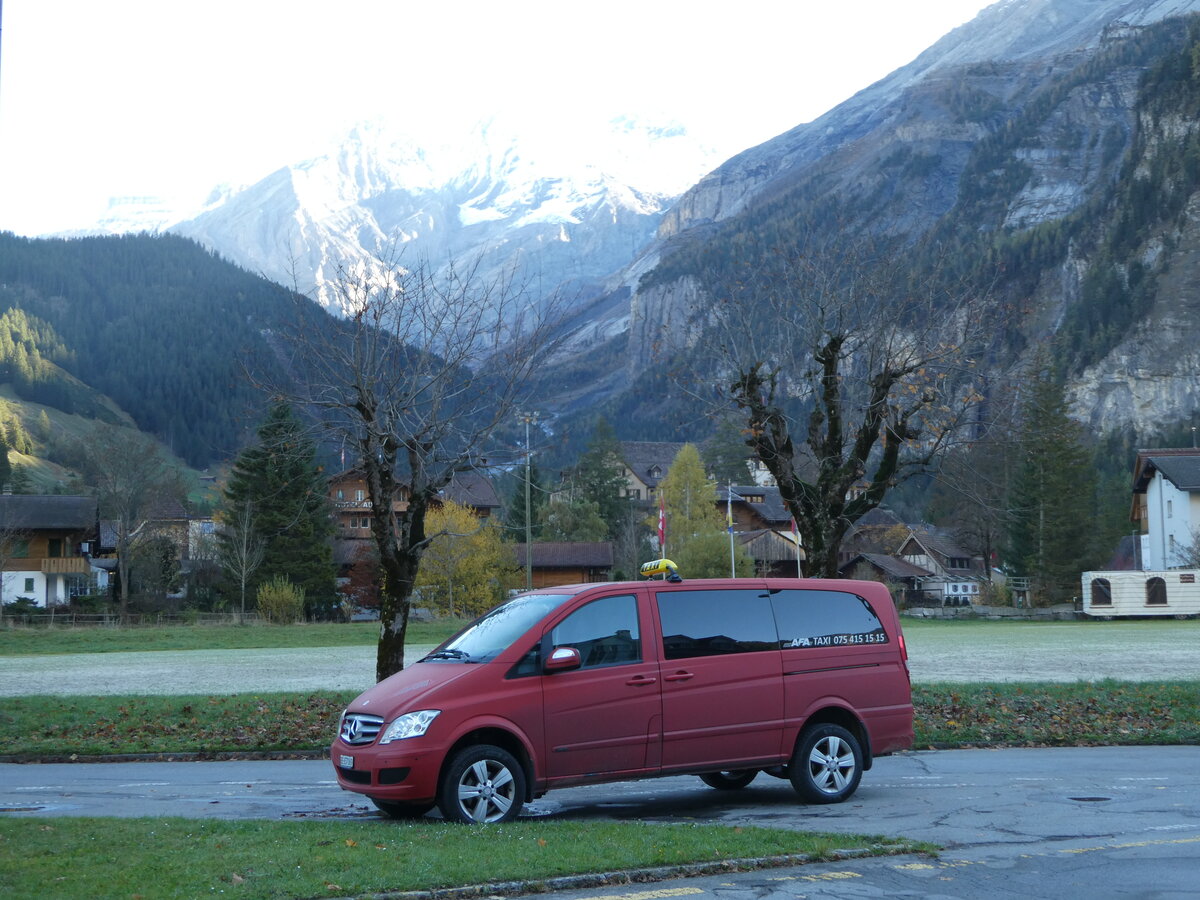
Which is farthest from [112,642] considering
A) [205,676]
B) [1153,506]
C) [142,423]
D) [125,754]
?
[142,423]

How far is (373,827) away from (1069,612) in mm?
62823

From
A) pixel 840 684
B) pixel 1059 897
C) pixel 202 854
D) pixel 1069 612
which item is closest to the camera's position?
pixel 1059 897

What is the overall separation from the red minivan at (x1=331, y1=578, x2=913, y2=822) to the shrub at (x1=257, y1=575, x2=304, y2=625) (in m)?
50.0

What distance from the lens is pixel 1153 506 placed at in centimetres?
7362

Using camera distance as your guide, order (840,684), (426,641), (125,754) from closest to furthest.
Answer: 1. (840,684)
2. (125,754)
3. (426,641)

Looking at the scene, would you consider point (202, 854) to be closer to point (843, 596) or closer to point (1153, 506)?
point (843, 596)

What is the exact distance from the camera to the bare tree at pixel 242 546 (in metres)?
63.5

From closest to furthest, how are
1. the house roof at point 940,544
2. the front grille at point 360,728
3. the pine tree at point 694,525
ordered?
the front grille at point 360,728 < the pine tree at point 694,525 < the house roof at point 940,544

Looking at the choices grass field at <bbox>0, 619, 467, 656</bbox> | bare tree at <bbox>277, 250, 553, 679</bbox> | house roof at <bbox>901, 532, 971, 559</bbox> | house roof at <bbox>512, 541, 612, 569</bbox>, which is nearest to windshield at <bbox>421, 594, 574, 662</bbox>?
bare tree at <bbox>277, 250, 553, 679</bbox>

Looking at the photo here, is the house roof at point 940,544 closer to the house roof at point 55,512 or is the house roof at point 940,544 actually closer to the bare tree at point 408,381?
the house roof at point 55,512

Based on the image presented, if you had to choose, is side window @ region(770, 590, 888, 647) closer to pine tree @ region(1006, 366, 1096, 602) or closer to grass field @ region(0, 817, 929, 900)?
grass field @ region(0, 817, 929, 900)

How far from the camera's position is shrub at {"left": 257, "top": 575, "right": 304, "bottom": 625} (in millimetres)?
59312

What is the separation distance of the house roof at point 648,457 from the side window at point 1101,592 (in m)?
64.7

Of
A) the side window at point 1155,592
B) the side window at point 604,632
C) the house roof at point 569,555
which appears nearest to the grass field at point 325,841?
the side window at point 604,632
